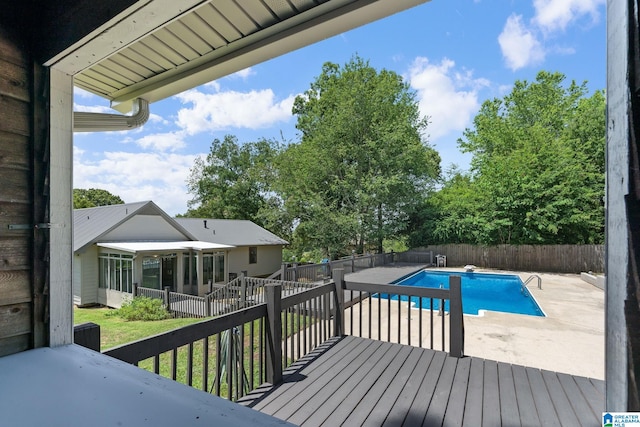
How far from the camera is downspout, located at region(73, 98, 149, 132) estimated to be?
90.7 inches

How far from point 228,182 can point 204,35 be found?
28.6 m

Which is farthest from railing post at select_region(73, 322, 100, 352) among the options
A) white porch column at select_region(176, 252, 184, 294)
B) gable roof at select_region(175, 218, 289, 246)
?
gable roof at select_region(175, 218, 289, 246)

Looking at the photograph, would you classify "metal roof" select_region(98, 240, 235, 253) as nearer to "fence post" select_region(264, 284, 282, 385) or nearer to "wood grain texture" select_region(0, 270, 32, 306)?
"fence post" select_region(264, 284, 282, 385)

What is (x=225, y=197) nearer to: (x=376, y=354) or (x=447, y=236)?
(x=447, y=236)

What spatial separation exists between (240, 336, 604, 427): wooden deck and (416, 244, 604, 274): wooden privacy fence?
14.7 meters

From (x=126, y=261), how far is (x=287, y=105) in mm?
18672

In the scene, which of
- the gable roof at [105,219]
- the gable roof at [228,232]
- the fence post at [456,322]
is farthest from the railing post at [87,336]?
the gable roof at [228,232]

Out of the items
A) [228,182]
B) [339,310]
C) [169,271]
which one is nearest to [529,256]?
[339,310]

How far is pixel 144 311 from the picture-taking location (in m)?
9.34

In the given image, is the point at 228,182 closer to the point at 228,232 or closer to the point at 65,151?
the point at 228,232

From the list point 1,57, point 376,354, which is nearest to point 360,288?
point 376,354

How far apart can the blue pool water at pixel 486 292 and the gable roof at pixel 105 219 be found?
11007mm

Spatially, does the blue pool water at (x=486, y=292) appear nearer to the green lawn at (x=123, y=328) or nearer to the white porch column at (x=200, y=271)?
the green lawn at (x=123, y=328)

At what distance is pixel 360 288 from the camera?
397cm
